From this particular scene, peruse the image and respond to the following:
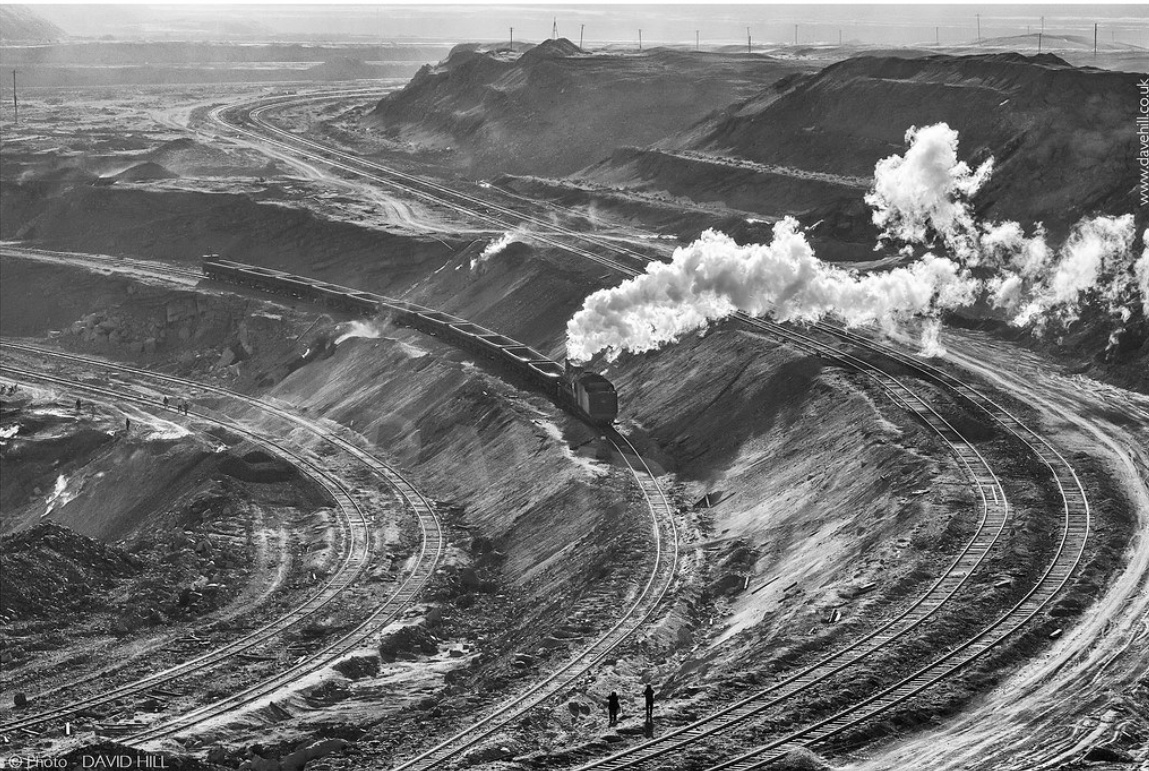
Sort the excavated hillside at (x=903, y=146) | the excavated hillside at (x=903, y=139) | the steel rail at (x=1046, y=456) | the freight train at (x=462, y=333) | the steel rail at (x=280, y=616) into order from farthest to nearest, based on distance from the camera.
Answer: the excavated hillside at (x=903, y=139) → the excavated hillside at (x=903, y=146) → the freight train at (x=462, y=333) → the steel rail at (x=1046, y=456) → the steel rail at (x=280, y=616)

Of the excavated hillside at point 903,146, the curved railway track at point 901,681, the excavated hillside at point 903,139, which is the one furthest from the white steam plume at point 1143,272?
the curved railway track at point 901,681

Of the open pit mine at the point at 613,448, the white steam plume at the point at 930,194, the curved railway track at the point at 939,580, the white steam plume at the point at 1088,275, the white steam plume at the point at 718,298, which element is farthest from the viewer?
the white steam plume at the point at 930,194

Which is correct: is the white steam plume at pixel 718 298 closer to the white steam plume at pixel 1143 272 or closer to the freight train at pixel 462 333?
the freight train at pixel 462 333

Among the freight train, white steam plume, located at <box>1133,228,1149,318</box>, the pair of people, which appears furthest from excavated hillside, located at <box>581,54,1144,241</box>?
the pair of people

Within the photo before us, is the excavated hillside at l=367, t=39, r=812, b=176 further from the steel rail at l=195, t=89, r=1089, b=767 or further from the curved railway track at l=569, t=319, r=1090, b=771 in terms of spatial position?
the curved railway track at l=569, t=319, r=1090, b=771

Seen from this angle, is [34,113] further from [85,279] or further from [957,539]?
[957,539]

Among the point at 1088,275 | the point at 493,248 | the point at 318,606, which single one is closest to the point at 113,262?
the point at 493,248

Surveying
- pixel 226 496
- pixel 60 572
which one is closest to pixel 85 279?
pixel 226 496
